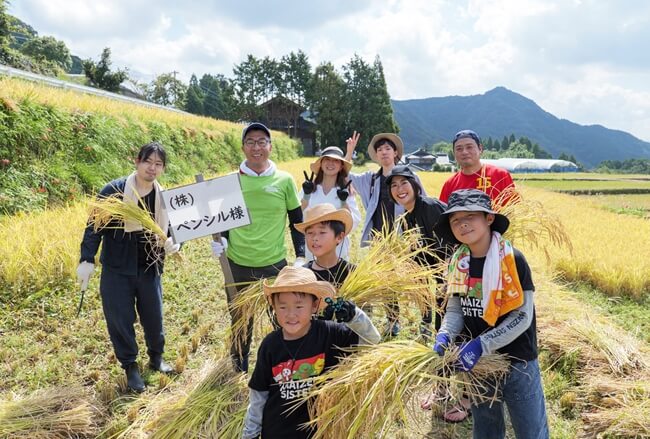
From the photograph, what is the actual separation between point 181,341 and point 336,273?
2.23 meters

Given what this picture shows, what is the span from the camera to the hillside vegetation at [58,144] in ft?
20.2

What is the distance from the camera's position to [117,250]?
2.78 meters

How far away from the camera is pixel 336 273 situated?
84.1 inches

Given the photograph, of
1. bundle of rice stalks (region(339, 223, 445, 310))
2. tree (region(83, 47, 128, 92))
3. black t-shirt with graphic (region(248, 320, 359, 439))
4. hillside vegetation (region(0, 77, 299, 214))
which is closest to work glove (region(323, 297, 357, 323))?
black t-shirt with graphic (region(248, 320, 359, 439))

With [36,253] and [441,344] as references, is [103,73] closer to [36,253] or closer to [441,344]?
[36,253]

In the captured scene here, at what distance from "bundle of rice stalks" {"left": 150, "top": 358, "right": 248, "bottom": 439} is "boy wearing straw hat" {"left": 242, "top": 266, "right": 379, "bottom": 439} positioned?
482 mm

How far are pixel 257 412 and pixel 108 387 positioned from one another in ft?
5.41

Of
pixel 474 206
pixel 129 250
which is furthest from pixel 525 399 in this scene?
pixel 129 250

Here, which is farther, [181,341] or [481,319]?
[181,341]

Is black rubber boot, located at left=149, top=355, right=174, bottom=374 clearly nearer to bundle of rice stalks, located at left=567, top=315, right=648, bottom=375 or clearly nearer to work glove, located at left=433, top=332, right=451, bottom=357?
work glove, located at left=433, top=332, right=451, bottom=357

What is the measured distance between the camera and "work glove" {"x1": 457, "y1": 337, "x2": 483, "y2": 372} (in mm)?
1572

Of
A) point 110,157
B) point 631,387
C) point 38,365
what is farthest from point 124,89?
point 631,387

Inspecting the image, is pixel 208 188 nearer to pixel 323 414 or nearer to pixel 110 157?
pixel 323 414

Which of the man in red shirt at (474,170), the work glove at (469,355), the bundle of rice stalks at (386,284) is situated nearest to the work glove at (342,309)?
the bundle of rice stalks at (386,284)
